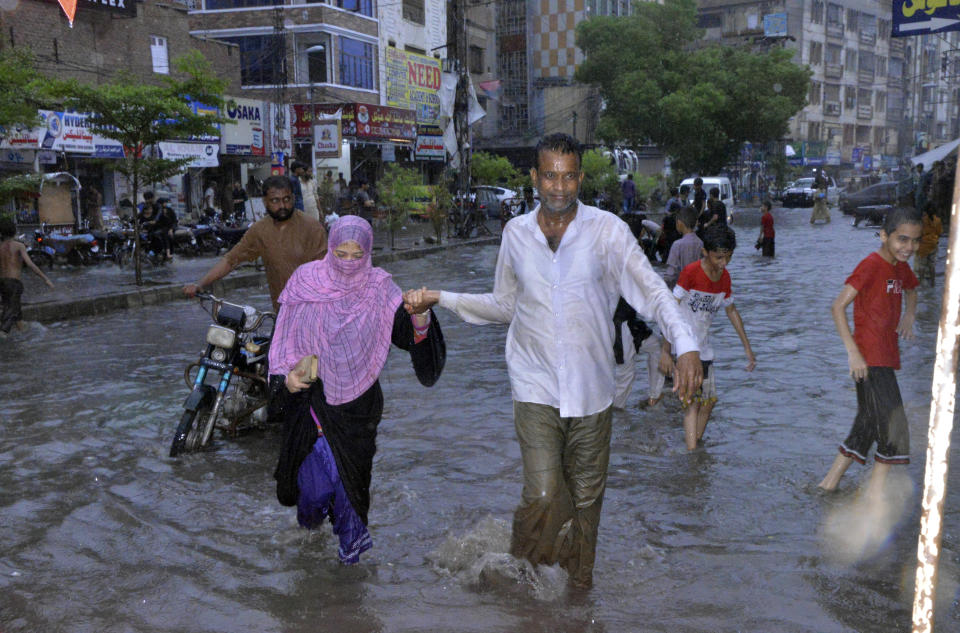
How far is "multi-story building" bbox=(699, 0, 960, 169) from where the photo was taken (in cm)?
6912

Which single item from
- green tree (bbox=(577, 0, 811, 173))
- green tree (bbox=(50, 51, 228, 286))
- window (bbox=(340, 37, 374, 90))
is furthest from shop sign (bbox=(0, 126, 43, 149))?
green tree (bbox=(577, 0, 811, 173))

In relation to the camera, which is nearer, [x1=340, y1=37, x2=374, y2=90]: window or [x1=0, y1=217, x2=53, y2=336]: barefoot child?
[x1=0, y1=217, x2=53, y2=336]: barefoot child

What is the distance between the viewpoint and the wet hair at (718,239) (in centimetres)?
586

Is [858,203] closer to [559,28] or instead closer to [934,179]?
[934,179]

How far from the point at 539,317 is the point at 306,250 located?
9.73 ft

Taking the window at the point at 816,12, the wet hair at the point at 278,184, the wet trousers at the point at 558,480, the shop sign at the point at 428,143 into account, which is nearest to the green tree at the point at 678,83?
the shop sign at the point at 428,143

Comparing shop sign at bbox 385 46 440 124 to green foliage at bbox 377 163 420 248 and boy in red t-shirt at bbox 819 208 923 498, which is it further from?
boy in red t-shirt at bbox 819 208 923 498

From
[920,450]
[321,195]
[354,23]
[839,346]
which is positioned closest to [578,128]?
[354,23]

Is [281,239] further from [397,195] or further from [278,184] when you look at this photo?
[397,195]

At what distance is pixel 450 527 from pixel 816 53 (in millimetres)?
74761

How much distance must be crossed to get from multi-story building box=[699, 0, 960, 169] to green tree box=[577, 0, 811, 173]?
676 inches

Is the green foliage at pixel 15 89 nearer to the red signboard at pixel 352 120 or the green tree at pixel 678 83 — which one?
the red signboard at pixel 352 120

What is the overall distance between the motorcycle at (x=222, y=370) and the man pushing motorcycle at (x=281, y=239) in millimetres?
273

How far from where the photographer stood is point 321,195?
23.0 m
